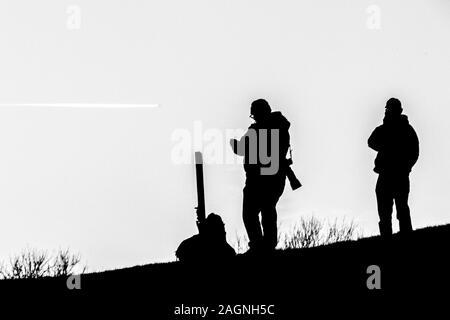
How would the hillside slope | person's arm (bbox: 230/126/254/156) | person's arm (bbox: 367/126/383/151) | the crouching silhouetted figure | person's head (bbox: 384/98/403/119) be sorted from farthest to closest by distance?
person's arm (bbox: 367/126/383/151) → person's head (bbox: 384/98/403/119) → person's arm (bbox: 230/126/254/156) → the crouching silhouetted figure → the hillside slope

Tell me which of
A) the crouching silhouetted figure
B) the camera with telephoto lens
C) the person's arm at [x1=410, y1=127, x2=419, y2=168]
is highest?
the person's arm at [x1=410, y1=127, x2=419, y2=168]

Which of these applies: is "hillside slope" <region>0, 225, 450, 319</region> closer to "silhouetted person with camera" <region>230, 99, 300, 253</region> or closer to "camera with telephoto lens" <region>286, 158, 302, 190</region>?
"silhouetted person with camera" <region>230, 99, 300, 253</region>

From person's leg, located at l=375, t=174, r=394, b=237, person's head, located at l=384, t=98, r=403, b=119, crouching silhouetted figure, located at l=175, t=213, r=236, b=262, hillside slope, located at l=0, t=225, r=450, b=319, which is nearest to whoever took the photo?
hillside slope, located at l=0, t=225, r=450, b=319

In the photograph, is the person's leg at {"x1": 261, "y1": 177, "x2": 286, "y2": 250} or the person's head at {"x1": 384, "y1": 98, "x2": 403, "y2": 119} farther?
the person's head at {"x1": 384, "y1": 98, "x2": 403, "y2": 119}

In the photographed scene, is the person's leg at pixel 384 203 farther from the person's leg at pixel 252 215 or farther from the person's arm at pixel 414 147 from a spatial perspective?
the person's leg at pixel 252 215

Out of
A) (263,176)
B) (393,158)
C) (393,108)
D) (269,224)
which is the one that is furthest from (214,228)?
(393,108)

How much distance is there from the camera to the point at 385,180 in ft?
43.2

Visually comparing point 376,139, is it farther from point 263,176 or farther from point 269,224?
point 269,224

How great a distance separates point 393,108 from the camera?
515 inches

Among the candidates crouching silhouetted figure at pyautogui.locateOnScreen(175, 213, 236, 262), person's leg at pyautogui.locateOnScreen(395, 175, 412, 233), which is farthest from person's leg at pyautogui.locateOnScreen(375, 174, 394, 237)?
crouching silhouetted figure at pyautogui.locateOnScreen(175, 213, 236, 262)

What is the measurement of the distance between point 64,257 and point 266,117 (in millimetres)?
53100

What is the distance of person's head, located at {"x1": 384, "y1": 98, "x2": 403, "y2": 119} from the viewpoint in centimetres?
1304
